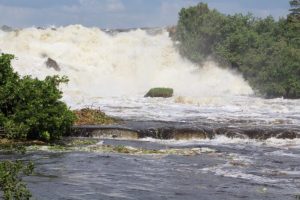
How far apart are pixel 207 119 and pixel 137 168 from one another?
1157 centimetres

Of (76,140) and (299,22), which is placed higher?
(299,22)

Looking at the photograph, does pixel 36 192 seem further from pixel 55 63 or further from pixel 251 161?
pixel 55 63

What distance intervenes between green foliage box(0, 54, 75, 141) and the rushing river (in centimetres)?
212

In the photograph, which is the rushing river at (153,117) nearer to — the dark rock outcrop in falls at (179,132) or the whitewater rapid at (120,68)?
the whitewater rapid at (120,68)

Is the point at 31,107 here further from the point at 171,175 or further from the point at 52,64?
the point at 52,64

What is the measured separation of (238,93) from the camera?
50.5 m

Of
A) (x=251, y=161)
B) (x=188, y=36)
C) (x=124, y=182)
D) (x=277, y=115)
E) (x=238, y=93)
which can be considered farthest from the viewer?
(x=188, y=36)

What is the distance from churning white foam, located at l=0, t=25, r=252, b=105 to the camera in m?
51.4

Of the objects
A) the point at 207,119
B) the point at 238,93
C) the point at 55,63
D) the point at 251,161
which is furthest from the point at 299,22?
the point at 251,161

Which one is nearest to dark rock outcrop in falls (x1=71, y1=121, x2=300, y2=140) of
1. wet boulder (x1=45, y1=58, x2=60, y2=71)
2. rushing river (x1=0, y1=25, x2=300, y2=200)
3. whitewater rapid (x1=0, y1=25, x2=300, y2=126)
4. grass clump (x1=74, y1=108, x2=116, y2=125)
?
rushing river (x1=0, y1=25, x2=300, y2=200)

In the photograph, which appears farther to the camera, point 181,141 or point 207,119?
point 207,119

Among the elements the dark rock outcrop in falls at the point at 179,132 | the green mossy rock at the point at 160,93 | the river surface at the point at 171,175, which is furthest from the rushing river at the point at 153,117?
the green mossy rock at the point at 160,93

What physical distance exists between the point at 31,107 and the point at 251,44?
33600 mm

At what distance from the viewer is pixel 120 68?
189 ft
